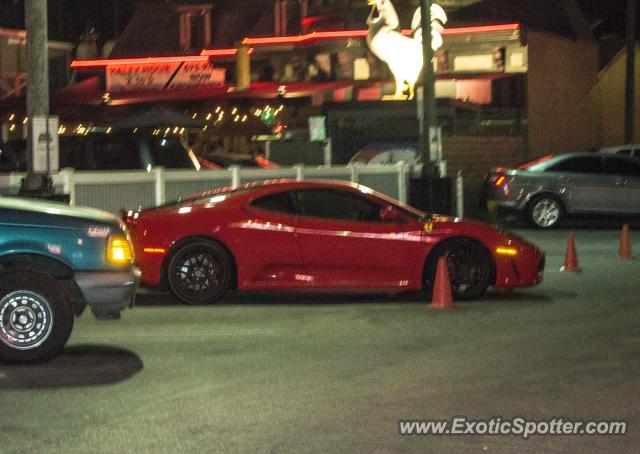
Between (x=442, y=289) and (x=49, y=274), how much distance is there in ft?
14.5

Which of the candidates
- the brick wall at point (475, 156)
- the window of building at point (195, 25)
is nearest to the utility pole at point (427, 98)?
the brick wall at point (475, 156)

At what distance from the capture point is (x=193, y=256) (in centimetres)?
1234

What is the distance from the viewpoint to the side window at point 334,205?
495 inches

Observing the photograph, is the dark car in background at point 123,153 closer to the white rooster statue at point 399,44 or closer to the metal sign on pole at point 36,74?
the metal sign on pole at point 36,74

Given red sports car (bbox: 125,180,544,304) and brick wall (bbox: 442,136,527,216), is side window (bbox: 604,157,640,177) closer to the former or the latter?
brick wall (bbox: 442,136,527,216)

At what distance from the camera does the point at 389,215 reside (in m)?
12.4

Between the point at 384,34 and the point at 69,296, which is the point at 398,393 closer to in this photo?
the point at 69,296

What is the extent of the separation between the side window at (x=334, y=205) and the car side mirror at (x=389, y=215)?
0.17m

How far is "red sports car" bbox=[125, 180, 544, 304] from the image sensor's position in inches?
482

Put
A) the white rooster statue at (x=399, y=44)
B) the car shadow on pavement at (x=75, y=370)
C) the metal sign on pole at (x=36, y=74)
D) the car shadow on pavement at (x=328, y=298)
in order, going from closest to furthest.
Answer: the car shadow on pavement at (x=75, y=370) < the car shadow on pavement at (x=328, y=298) < the metal sign on pole at (x=36, y=74) < the white rooster statue at (x=399, y=44)

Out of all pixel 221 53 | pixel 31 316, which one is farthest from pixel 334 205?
pixel 221 53

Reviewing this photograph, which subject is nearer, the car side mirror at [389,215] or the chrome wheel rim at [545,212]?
the car side mirror at [389,215]

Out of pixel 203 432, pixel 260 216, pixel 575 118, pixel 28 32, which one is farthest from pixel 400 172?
pixel 575 118

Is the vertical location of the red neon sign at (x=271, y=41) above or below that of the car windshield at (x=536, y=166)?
above
